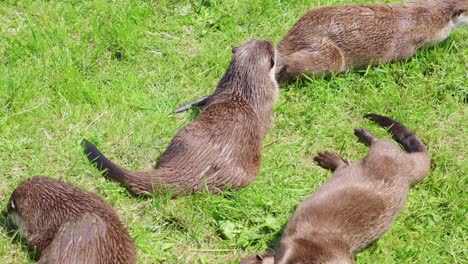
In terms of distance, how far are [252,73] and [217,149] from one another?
0.65m

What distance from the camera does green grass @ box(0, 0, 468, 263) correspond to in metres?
3.49

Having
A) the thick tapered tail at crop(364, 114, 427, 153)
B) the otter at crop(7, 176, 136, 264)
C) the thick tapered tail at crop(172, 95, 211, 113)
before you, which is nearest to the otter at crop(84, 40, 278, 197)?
the thick tapered tail at crop(172, 95, 211, 113)

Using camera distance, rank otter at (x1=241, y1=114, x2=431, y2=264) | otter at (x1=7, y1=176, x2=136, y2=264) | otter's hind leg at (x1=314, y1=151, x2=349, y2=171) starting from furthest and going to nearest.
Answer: otter's hind leg at (x1=314, y1=151, x2=349, y2=171)
otter at (x1=241, y1=114, x2=431, y2=264)
otter at (x1=7, y1=176, x2=136, y2=264)

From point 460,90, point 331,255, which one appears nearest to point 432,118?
point 460,90

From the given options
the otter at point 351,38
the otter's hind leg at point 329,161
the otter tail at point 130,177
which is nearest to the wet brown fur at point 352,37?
the otter at point 351,38

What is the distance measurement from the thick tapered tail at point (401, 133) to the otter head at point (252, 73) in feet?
2.23

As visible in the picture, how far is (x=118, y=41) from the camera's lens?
14.8 ft

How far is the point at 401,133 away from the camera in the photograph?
3.98m

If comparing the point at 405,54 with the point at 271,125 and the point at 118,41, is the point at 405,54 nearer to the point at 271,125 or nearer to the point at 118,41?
the point at 271,125

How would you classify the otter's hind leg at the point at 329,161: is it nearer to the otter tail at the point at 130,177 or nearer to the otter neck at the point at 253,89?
the otter neck at the point at 253,89

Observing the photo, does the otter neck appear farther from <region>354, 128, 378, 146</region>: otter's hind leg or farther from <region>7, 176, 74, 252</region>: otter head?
<region>7, 176, 74, 252</region>: otter head

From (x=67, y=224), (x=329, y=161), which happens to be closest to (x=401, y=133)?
(x=329, y=161)

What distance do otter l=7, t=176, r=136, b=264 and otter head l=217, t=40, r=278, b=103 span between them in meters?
1.15

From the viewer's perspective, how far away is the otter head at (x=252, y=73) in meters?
3.97
